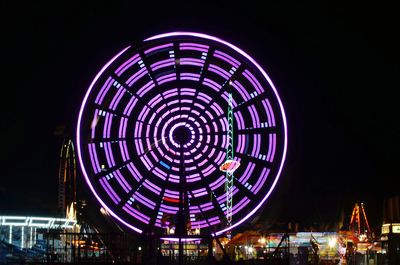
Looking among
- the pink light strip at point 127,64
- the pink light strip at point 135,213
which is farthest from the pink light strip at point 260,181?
the pink light strip at point 127,64

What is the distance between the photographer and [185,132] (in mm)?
22922

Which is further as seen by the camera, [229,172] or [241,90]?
[241,90]

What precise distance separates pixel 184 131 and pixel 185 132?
0.16 ft

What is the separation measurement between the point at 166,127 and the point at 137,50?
292cm

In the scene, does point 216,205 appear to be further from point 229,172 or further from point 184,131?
point 184,131

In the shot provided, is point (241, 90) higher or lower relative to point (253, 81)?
lower

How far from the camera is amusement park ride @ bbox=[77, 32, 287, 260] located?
2342 centimetres

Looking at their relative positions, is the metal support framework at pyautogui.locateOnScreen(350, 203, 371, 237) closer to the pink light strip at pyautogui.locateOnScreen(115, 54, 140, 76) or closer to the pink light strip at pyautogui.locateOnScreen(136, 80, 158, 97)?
the pink light strip at pyautogui.locateOnScreen(136, 80, 158, 97)

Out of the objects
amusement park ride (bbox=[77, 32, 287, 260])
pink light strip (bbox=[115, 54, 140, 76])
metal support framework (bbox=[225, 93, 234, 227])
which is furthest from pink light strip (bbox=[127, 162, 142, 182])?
pink light strip (bbox=[115, 54, 140, 76])

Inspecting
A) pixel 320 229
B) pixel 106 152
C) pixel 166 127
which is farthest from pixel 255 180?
pixel 320 229

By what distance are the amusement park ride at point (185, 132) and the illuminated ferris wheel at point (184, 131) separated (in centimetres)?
4

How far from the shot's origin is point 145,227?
22.9m

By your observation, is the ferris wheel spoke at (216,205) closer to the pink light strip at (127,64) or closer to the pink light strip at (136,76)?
the pink light strip at (136,76)

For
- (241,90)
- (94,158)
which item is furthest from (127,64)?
(241,90)
